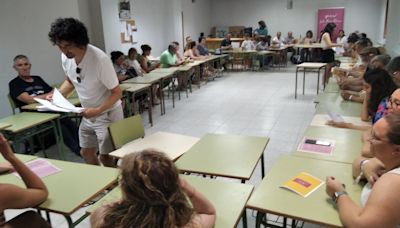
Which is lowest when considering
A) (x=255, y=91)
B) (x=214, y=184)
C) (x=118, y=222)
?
(x=255, y=91)

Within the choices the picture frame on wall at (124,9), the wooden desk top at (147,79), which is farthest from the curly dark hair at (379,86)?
the picture frame on wall at (124,9)

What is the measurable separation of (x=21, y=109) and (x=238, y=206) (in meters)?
3.44

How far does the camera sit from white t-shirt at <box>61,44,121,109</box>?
2.49m

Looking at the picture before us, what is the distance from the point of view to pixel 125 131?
280cm

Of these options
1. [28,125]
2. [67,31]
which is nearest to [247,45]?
[28,125]

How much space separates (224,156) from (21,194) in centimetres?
129

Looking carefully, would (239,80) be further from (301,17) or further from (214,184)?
(214,184)

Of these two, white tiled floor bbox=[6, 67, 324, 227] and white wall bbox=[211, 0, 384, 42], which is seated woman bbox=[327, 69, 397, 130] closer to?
white tiled floor bbox=[6, 67, 324, 227]

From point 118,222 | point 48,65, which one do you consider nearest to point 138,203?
point 118,222

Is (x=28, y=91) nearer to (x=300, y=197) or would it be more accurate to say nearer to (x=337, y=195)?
(x=300, y=197)

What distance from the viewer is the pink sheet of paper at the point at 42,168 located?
6.78 ft

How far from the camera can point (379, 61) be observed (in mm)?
3834

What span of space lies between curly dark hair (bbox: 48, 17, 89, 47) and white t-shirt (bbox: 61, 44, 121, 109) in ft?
0.55

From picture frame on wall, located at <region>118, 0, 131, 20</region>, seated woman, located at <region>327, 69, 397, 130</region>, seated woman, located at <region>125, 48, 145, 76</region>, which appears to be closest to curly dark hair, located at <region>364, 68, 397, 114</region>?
seated woman, located at <region>327, 69, 397, 130</region>
